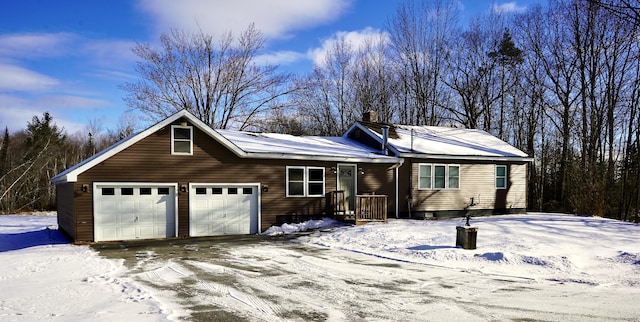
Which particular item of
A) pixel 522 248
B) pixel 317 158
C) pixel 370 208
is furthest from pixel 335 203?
pixel 522 248

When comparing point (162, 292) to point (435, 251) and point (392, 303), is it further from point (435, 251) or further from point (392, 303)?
point (435, 251)

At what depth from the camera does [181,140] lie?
1560 cm

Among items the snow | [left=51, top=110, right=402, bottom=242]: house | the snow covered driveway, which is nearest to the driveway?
the snow covered driveway

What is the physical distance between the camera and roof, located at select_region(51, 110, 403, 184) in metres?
14.5

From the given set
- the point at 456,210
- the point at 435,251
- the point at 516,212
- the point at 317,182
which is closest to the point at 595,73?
the point at 516,212

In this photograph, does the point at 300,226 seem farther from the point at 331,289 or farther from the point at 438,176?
the point at 331,289

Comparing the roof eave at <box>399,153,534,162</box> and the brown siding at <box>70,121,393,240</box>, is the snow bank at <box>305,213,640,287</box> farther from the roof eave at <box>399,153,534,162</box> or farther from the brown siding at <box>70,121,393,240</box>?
the roof eave at <box>399,153,534,162</box>

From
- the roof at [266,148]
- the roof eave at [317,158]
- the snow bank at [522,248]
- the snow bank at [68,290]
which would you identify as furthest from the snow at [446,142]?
the snow bank at [68,290]

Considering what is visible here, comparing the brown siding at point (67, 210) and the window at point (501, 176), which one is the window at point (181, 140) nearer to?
the brown siding at point (67, 210)

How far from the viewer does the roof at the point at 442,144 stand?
20531 millimetres

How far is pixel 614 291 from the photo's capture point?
796 centimetres

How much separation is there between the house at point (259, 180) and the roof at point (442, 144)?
0.07 meters

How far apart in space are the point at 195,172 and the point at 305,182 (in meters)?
4.36

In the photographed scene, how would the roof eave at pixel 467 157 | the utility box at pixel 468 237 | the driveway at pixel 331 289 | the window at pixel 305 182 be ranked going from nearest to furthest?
the driveway at pixel 331 289, the utility box at pixel 468 237, the window at pixel 305 182, the roof eave at pixel 467 157
